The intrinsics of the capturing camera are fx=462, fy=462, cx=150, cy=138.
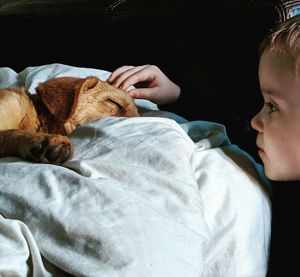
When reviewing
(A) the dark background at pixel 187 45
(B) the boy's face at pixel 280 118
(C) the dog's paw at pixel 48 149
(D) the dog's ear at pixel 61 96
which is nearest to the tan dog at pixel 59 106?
(D) the dog's ear at pixel 61 96

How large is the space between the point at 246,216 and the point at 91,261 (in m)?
0.37

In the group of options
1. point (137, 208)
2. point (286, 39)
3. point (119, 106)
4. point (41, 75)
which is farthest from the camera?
point (41, 75)

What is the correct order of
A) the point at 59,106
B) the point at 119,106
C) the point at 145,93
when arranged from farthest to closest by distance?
the point at 145,93 < the point at 119,106 < the point at 59,106

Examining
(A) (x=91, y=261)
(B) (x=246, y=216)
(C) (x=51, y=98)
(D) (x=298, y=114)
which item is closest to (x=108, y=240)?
(A) (x=91, y=261)

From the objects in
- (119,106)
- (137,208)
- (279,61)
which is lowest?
(119,106)

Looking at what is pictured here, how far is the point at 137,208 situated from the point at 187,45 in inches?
34.9

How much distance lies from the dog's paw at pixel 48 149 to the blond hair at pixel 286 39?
1.61 ft

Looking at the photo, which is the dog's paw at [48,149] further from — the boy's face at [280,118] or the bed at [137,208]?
the boy's face at [280,118]

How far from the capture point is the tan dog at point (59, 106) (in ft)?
4.27

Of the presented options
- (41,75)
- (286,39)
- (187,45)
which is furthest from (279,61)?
(41,75)

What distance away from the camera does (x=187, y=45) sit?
1542mm

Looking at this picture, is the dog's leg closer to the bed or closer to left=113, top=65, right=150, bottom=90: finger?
the bed

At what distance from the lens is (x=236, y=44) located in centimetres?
140

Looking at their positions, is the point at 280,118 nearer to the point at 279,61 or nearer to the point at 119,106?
the point at 279,61
